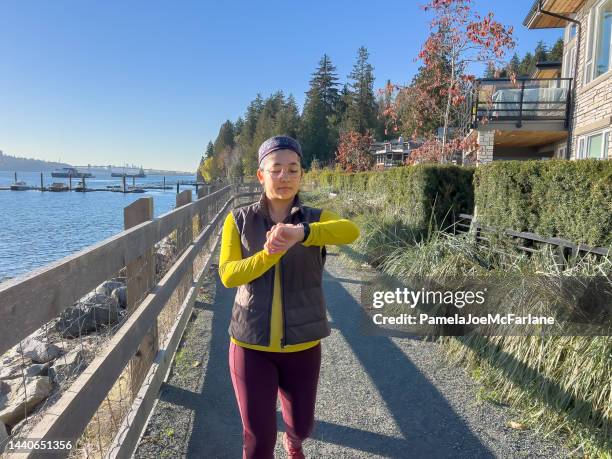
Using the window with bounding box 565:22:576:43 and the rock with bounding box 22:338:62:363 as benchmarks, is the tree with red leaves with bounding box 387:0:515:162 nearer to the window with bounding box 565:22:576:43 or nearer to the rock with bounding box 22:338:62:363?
the window with bounding box 565:22:576:43

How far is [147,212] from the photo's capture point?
3295mm

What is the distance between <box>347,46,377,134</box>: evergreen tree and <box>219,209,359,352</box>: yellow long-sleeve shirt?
185 ft

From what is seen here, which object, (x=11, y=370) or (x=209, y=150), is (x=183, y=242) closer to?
(x=11, y=370)

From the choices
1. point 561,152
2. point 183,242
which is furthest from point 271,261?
point 561,152

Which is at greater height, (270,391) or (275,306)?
(275,306)

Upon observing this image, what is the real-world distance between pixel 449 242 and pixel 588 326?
8.86 feet

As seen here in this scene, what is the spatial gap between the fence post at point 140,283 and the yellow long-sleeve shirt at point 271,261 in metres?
0.92

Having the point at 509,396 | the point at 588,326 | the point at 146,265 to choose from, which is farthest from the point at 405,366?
the point at 146,265

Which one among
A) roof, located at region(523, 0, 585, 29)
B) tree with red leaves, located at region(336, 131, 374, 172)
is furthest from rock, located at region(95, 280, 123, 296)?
tree with red leaves, located at region(336, 131, 374, 172)

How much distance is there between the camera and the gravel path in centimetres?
288

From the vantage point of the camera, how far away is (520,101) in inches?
599

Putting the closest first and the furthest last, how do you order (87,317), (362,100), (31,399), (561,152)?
1. (31,399)
2. (87,317)
3. (561,152)
4. (362,100)

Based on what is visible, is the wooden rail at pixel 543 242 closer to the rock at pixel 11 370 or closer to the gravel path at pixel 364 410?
the gravel path at pixel 364 410

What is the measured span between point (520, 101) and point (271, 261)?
1562 centimetres
